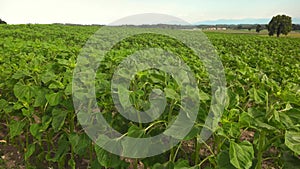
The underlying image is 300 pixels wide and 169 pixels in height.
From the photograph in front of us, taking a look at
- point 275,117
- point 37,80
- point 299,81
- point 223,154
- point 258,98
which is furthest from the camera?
point 299,81

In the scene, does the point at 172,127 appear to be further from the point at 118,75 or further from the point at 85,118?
the point at 118,75

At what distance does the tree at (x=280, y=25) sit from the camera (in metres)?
64.6

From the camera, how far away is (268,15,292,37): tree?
64.6 m

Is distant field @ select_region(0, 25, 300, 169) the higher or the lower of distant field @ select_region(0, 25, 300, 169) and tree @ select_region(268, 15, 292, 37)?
the higher

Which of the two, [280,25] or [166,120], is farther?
[280,25]

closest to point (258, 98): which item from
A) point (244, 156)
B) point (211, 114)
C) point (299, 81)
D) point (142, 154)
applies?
point (211, 114)

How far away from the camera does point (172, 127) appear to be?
77.6 inches

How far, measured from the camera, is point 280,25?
64.8 m

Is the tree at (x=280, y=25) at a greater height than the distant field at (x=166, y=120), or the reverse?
the distant field at (x=166, y=120)

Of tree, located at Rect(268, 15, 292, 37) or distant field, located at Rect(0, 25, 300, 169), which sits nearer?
distant field, located at Rect(0, 25, 300, 169)

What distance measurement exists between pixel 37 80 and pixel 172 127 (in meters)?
1.81

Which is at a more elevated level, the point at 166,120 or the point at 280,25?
the point at 166,120

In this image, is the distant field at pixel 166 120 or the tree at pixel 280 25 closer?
the distant field at pixel 166 120

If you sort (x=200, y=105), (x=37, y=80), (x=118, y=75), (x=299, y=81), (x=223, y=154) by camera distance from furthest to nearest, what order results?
(x=299, y=81) < (x=37, y=80) < (x=118, y=75) < (x=200, y=105) < (x=223, y=154)
